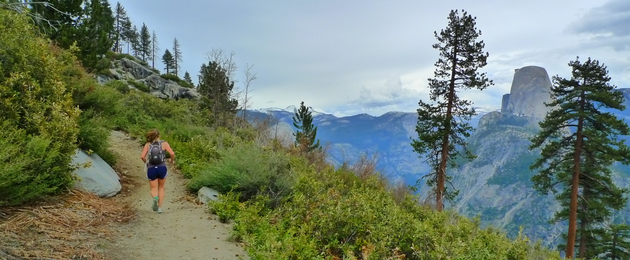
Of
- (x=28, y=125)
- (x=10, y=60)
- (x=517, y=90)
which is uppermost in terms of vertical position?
(x=517, y=90)

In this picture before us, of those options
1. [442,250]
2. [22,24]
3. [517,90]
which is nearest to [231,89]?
[22,24]

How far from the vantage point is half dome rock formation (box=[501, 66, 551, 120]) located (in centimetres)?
17750

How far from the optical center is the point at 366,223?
17.5 feet

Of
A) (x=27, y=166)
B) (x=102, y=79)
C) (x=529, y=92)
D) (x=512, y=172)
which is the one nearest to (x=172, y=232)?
(x=27, y=166)

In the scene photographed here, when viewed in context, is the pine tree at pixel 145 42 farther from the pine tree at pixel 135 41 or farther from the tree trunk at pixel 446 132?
the tree trunk at pixel 446 132

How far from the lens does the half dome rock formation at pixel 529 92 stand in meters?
178

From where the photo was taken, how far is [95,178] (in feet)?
20.0

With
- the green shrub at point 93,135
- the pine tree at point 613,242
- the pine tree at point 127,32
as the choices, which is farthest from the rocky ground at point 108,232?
the pine tree at point 127,32

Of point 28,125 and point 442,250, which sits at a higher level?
point 28,125

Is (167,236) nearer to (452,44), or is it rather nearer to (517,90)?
(452,44)

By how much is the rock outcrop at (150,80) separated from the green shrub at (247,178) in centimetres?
2994

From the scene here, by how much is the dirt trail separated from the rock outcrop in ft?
97.9

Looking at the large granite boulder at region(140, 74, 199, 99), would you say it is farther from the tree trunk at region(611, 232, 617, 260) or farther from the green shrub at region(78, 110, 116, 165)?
the tree trunk at region(611, 232, 617, 260)

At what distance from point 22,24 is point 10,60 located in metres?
1.11
